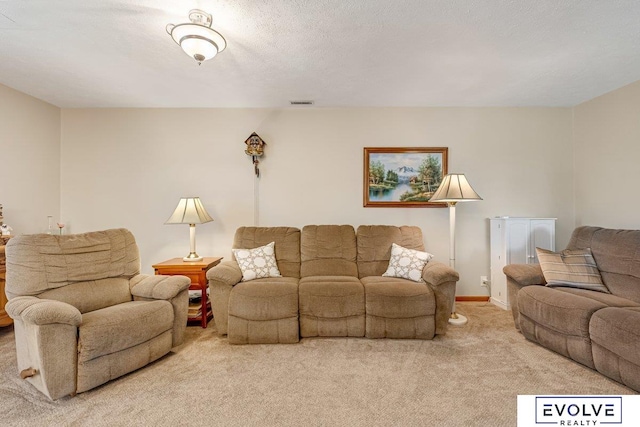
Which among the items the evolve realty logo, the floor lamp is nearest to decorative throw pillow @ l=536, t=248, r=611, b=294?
the floor lamp

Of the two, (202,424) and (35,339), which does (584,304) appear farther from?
(35,339)

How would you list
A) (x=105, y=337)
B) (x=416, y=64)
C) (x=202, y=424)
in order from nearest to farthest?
(x=202, y=424), (x=105, y=337), (x=416, y=64)

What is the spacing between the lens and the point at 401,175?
356 centimetres

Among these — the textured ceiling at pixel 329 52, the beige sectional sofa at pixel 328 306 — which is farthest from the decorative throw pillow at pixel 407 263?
the textured ceiling at pixel 329 52

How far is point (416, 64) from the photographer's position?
252 cm

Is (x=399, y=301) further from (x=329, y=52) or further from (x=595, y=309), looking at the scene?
(x=329, y=52)

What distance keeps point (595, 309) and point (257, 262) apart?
9.01 feet

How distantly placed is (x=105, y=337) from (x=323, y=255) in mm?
1953

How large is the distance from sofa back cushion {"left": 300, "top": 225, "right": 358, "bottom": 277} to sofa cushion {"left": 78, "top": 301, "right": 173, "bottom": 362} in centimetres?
137

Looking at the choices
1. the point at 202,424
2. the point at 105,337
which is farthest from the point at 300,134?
the point at 202,424

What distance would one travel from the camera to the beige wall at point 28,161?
294 cm

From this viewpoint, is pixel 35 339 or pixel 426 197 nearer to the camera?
pixel 35 339

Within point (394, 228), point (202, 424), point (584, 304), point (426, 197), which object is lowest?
point (202, 424)

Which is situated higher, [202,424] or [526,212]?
[526,212]
